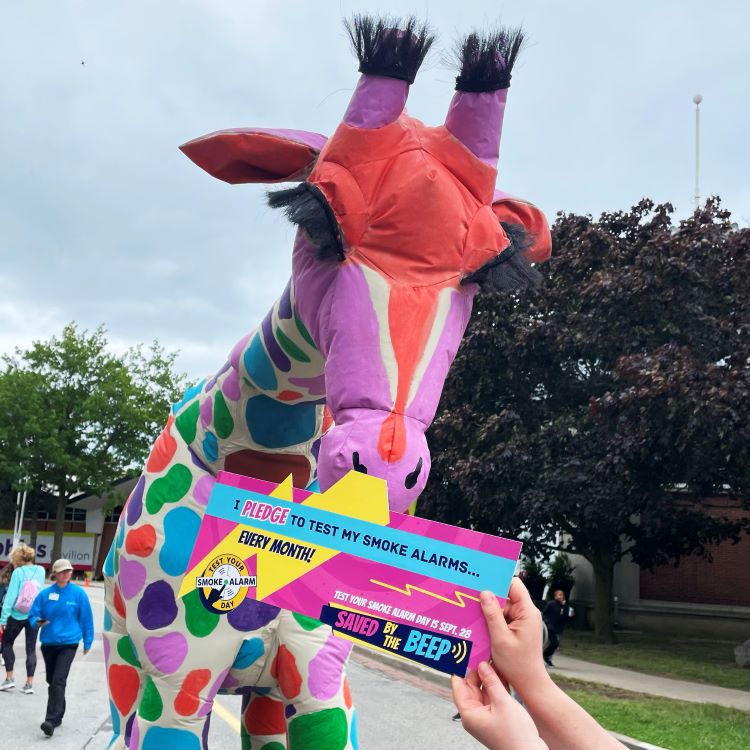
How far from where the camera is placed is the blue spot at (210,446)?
3080 mm

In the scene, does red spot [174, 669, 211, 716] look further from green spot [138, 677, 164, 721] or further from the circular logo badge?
the circular logo badge

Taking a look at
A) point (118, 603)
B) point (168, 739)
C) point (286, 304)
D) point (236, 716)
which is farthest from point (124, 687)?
point (236, 716)

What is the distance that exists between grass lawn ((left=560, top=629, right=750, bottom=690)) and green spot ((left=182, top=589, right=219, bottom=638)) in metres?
11.7

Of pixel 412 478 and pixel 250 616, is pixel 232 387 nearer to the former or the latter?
pixel 250 616

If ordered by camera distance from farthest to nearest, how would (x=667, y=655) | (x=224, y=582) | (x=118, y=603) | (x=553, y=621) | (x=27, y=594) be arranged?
(x=667, y=655) → (x=553, y=621) → (x=27, y=594) → (x=118, y=603) → (x=224, y=582)

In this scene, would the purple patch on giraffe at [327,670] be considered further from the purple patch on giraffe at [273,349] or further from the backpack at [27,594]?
the backpack at [27,594]

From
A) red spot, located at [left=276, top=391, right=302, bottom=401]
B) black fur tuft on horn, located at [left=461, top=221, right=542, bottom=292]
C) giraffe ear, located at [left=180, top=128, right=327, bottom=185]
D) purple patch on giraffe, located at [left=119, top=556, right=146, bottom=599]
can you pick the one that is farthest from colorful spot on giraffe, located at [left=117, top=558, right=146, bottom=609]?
black fur tuft on horn, located at [left=461, top=221, right=542, bottom=292]

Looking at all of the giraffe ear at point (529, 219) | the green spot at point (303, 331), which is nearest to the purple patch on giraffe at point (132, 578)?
the green spot at point (303, 331)

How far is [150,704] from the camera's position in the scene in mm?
2877

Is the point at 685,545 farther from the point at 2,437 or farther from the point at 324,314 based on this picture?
the point at 2,437

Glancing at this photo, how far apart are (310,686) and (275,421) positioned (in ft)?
2.94

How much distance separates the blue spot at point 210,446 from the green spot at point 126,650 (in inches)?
29.9

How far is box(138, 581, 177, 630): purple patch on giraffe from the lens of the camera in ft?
9.51

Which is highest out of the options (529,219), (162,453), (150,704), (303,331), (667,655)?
(529,219)
